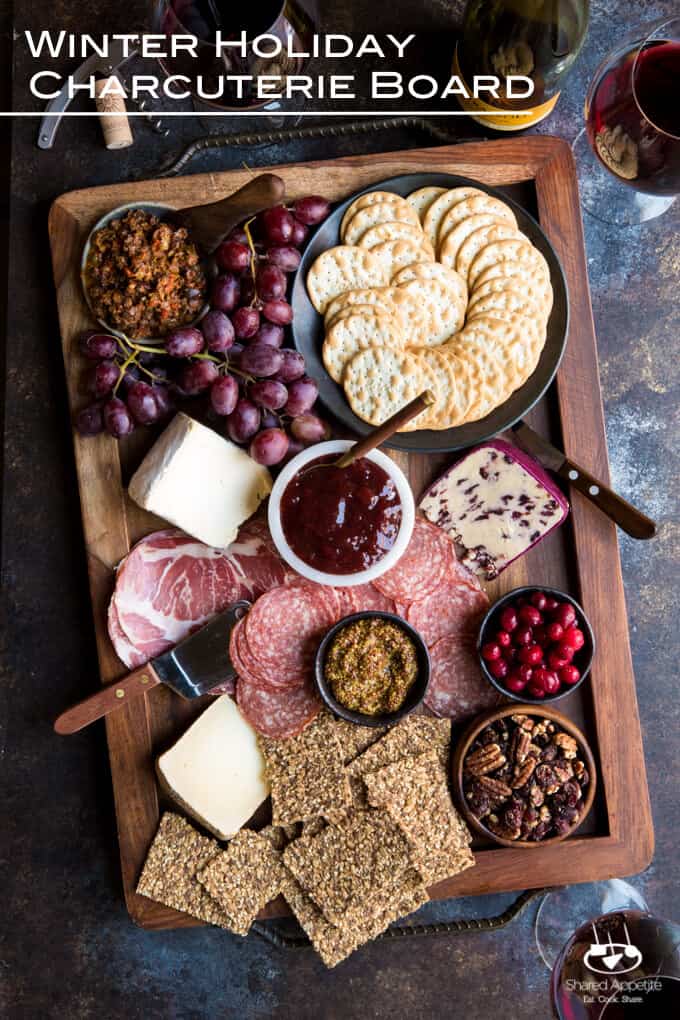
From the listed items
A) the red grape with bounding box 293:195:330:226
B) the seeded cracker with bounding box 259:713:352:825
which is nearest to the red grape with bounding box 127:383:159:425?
the red grape with bounding box 293:195:330:226

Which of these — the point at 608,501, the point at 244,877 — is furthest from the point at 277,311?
the point at 244,877

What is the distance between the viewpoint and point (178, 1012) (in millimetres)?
1894

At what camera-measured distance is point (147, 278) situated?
169cm

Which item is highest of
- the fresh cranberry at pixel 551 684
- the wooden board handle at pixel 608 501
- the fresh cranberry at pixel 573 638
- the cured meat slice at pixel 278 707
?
the wooden board handle at pixel 608 501

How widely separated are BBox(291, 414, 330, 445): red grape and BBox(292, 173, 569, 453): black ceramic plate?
0.04 meters

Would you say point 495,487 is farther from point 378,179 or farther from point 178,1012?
point 178,1012

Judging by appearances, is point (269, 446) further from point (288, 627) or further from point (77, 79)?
point (77, 79)

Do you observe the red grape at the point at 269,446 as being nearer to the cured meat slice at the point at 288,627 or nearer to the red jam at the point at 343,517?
the red jam at the point at 343,517

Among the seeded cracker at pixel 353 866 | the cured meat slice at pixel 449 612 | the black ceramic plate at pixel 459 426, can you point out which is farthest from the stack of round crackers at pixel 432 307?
the seeded cracker at pixel 353 866

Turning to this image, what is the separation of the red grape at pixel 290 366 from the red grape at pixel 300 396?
1 cm

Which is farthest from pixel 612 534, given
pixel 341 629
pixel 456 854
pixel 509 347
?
pixel 456 854

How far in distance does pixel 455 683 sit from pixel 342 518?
42 centimetres

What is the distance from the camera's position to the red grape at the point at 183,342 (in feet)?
5.52

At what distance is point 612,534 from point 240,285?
0.89 meters
